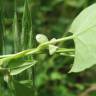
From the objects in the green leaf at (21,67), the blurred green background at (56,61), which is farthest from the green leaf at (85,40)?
the blurred green background at (56,61)

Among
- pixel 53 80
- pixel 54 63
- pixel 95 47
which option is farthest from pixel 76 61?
pixel 53 80

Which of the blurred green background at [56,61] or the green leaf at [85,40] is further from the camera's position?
the blurred green background at [56,61]

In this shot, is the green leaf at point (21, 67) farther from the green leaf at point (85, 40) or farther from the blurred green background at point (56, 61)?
the blurred green background at point (56, 61)

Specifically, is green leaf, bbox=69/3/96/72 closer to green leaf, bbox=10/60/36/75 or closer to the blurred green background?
green leaf, bbox=10/60/36/75

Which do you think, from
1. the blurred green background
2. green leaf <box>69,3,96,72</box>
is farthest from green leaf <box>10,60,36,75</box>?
the blurred green background

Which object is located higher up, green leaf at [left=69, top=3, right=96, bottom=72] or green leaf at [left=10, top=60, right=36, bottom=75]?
green leaf at [left=69, top=3, right=96, bottom=72]

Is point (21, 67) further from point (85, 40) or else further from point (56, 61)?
point (56, 61)

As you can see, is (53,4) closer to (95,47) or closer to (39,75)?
(39,75)

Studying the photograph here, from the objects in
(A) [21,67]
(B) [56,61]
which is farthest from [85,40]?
(B) [56,61]
